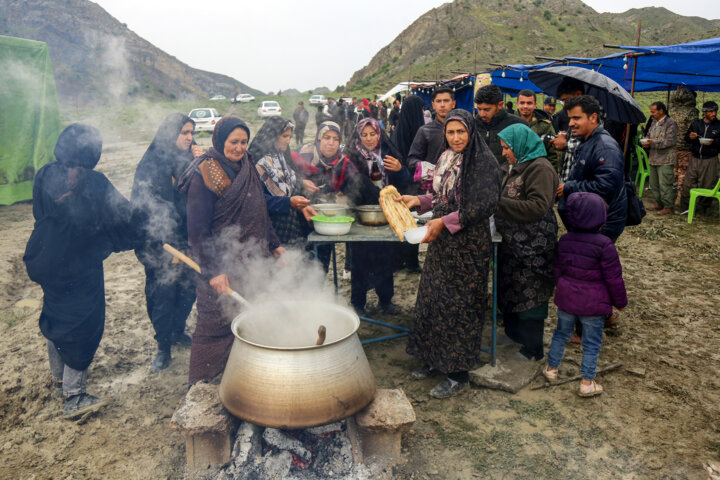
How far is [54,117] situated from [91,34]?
3577mm

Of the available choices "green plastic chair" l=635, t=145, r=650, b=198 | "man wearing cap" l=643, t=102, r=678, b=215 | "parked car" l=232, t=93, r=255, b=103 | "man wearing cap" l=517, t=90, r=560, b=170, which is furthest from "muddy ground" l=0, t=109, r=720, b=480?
"parked car" l=232, t=93, r=255, b=103

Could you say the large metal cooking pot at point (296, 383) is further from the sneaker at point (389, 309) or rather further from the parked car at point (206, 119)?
the parked car at point (206, 119)

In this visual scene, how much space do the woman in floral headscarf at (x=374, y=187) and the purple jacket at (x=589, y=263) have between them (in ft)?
5.27

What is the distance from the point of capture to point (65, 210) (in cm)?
268

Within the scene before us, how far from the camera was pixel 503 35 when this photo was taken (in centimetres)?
5872

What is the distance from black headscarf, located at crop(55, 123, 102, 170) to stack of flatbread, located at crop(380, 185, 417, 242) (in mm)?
1851

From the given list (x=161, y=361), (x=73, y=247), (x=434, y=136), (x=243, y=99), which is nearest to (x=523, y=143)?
(x=434, y=136)

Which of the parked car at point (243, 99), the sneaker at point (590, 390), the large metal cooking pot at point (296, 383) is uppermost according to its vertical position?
the parked car at point (243, 99)

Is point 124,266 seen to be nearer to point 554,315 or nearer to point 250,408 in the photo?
point 250,408

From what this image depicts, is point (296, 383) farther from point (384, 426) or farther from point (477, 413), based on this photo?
point (477, 413)

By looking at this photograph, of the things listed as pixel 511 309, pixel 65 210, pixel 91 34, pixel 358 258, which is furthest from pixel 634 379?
pixel 91 34

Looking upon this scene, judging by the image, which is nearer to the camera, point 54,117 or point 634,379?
point 634,379

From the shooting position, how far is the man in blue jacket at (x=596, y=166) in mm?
3080

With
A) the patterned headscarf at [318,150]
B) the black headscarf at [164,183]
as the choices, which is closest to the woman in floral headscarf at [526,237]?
the patterned headscarf at [318,150]
